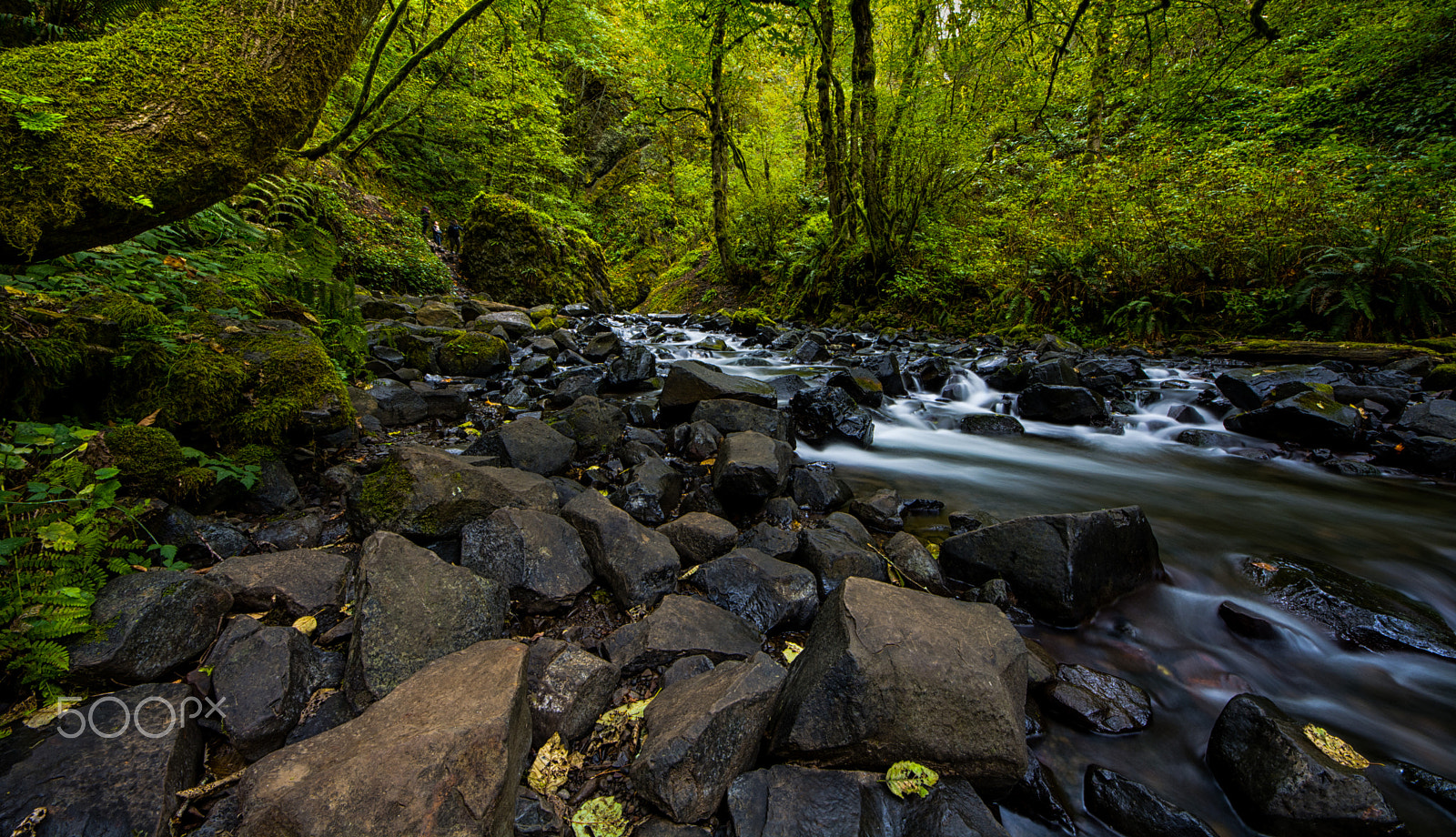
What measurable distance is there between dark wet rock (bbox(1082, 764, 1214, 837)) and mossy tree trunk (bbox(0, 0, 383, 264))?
14.1 ft

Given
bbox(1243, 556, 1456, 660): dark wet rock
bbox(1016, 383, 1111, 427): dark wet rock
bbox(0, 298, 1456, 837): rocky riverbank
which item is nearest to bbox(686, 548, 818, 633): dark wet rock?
bbox(0, 298, 1456, 837): rocky riverbank

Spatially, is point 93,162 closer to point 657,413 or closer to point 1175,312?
point 657,413

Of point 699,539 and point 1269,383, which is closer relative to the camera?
point 699,539

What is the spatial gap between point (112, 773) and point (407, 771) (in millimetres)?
908

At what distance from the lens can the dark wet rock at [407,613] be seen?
1872 millimetres

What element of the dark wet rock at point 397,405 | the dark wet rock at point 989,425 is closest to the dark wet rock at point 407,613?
the dark wet rock at point 397,405

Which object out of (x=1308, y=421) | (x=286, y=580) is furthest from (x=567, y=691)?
(x=1308, y=421)

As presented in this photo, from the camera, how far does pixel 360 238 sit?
1101 centimetres

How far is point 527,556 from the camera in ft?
8.29

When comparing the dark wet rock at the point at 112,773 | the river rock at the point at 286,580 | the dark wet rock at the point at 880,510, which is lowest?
the dark wet rock at the point at 880,510

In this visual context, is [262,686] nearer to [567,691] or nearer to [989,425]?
[567,691]

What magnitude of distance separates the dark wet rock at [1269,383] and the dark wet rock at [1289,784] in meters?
5.68

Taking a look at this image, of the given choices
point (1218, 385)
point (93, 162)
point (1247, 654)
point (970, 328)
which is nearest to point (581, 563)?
point (93, 162)

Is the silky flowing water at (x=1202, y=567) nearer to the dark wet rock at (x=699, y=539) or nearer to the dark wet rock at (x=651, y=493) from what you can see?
the dark wet rock at (x=699, y=539)
